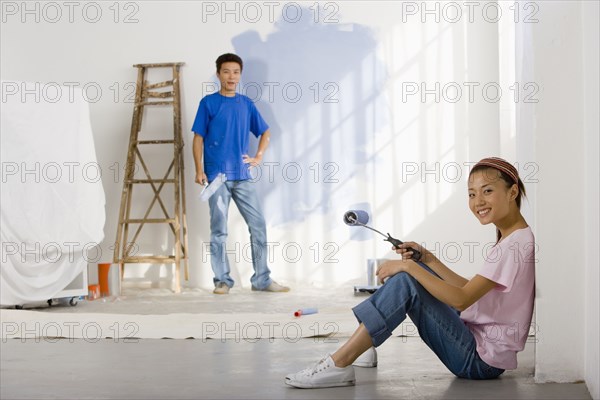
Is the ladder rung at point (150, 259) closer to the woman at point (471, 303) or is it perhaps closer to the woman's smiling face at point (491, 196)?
the woman at point (471, 303)

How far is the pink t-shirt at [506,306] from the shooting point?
243 cm

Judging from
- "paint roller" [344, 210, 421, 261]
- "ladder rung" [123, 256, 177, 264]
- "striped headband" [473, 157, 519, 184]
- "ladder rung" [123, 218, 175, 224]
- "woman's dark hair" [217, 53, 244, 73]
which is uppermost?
Answer: "woman's dark hair" [217, 53, 244, 73]

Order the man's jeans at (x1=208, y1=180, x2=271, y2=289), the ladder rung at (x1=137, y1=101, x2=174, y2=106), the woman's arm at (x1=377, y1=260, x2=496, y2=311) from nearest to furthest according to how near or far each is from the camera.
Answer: the woman's arm at (x1=377, y1=260, x2=496, y2=311) < the man's jeans at (x1=208, y1=180, x2=271, y2=289) < the ladder rung at (x1=137, y1=101, x2=174, y2=106)

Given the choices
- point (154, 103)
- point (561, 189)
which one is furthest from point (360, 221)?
point (154, 103)

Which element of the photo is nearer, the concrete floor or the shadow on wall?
the concrete floor

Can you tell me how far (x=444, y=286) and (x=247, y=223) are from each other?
3427 millimetres

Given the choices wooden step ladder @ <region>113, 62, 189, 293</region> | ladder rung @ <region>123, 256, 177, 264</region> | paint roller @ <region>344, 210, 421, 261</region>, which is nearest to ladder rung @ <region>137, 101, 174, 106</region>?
wooden step ladder @ <region>113, 62, 189, 293</region>

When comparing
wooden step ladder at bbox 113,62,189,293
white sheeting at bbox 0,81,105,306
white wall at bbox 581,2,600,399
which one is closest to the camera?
white wall at bbox 581,2,600,399

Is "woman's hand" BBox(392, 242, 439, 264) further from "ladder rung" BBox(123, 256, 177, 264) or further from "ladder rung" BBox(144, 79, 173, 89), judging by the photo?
"ladder rung" BBox(144, 79, 173, 89)

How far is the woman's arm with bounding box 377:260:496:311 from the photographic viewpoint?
92.4 inches

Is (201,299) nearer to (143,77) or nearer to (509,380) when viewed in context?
(143,77)

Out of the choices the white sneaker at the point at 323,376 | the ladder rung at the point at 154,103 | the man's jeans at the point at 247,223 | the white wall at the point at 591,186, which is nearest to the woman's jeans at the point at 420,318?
the white sneaker at the point at 323,376

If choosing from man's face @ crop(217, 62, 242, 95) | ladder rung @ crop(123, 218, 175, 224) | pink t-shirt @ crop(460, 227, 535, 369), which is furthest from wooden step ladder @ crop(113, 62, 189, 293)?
pink t-shirt @ crop(460, 227, 535, 369)

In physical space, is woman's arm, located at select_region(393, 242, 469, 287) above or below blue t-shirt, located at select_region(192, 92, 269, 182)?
below
